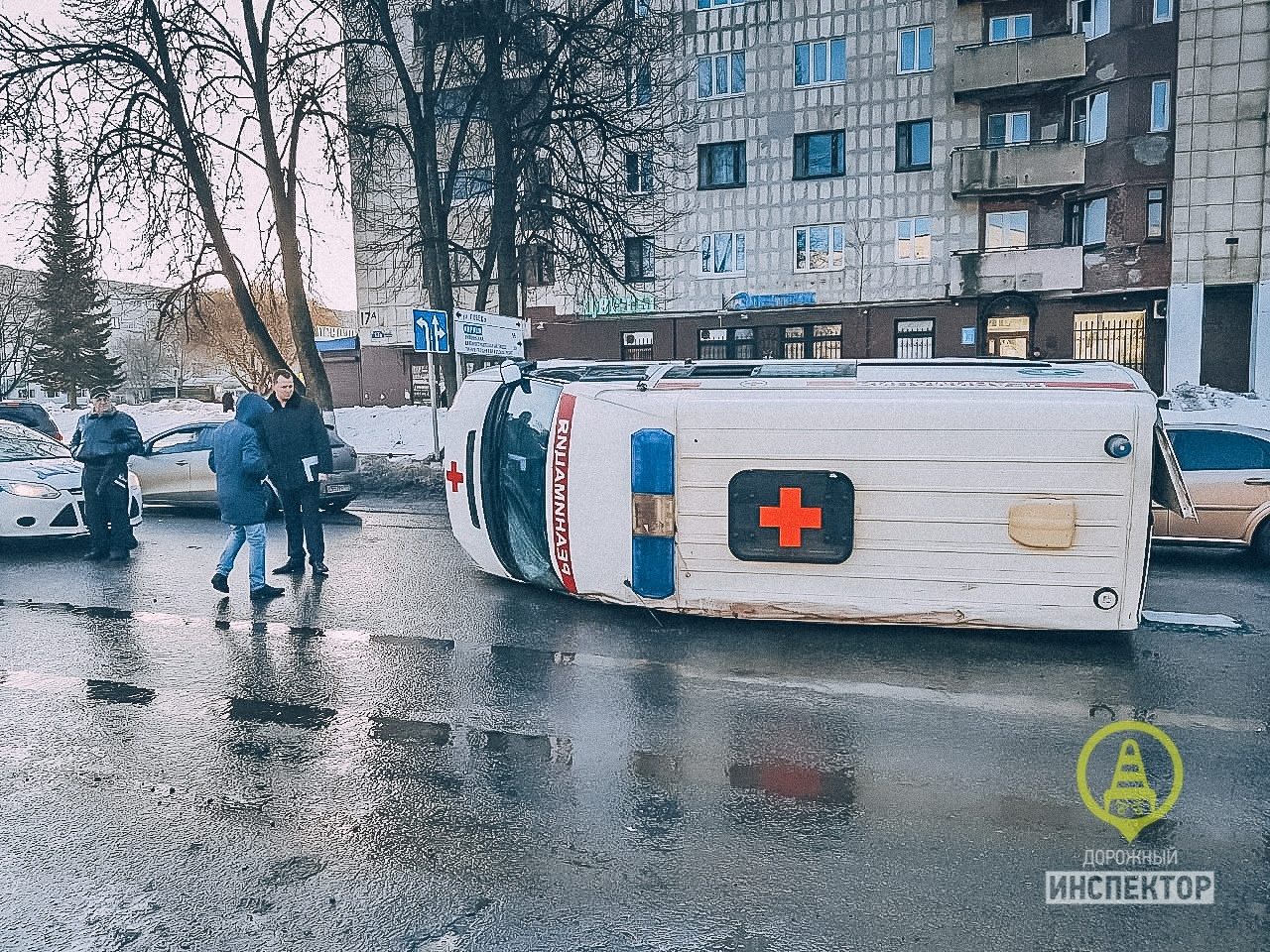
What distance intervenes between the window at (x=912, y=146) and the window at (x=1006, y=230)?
112 inches

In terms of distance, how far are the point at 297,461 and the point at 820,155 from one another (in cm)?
2580

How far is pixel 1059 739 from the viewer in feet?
15.0

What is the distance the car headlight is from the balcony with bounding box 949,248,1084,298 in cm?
2579

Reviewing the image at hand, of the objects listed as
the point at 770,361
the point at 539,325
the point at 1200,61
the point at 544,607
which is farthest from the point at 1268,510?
the point at 539,325

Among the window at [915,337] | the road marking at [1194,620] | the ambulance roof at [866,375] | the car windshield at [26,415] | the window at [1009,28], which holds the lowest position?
the road marking at [1194,620]

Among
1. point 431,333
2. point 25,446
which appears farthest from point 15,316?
point 25,446

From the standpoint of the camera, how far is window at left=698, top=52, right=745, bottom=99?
3072cm

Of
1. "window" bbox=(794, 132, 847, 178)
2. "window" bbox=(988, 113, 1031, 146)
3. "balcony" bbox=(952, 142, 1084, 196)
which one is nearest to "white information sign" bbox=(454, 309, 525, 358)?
"window" bbox=(794, 132, 847, 178)

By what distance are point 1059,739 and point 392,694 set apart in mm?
3659

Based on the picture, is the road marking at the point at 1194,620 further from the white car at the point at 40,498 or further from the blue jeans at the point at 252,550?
the white car at the point at 40,498

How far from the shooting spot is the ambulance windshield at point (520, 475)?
23.5 feet

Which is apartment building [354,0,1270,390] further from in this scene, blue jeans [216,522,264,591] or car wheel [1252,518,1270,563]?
blue jeans [216,522,264,591]

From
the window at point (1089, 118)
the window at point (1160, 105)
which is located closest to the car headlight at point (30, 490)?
the window at point (1089, 118)

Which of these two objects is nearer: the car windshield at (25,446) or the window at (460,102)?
the car windshield at (25,446)
